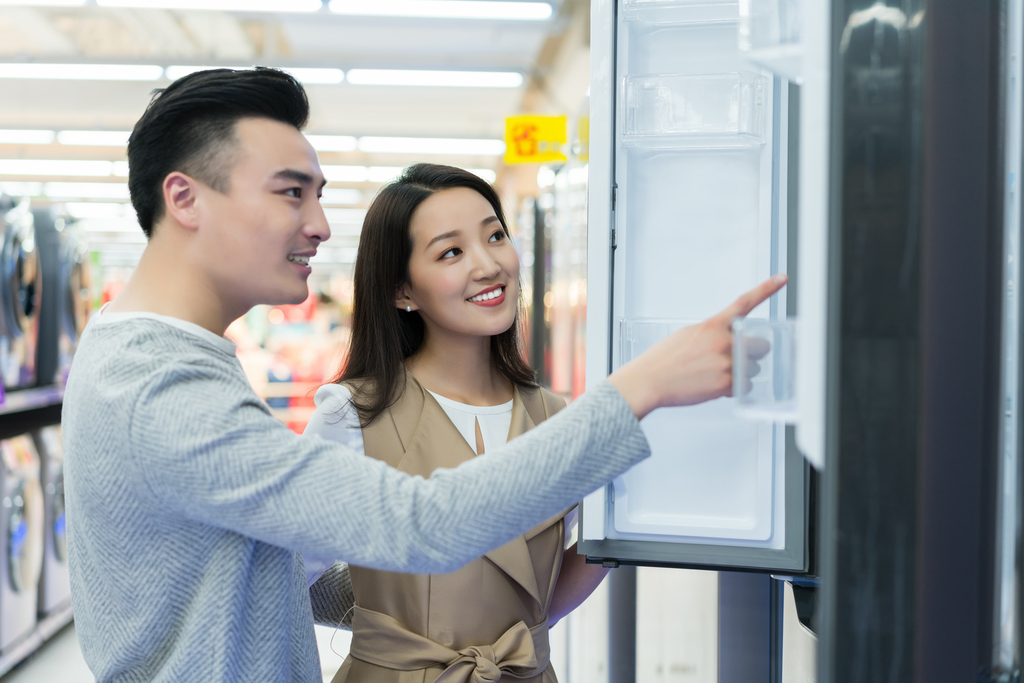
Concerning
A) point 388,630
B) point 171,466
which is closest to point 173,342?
point 171,466

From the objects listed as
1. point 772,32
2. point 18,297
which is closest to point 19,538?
point 18,297

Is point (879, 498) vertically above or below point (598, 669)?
above

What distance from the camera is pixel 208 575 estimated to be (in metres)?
1.05

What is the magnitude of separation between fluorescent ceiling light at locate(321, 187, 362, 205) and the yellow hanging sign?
21.8 feet

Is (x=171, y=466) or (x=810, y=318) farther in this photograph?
(x=171, y=466)

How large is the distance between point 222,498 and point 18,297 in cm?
368

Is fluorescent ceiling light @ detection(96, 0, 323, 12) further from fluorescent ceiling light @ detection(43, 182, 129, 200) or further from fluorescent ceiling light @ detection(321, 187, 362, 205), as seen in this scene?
fluorescent ceiling light @ detection(321, 187, 362, 205)

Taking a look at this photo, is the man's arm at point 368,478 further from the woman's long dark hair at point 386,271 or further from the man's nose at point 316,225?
the woman's long dark hair at point 386,271

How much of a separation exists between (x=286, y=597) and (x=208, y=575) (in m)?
0.12

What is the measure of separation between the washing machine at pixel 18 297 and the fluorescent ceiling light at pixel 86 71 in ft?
4.63

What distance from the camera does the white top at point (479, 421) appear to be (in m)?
1.62

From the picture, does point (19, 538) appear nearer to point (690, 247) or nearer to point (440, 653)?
point (440, 653)

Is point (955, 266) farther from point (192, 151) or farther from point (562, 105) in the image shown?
point (562, 105)

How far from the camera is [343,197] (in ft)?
40.0
